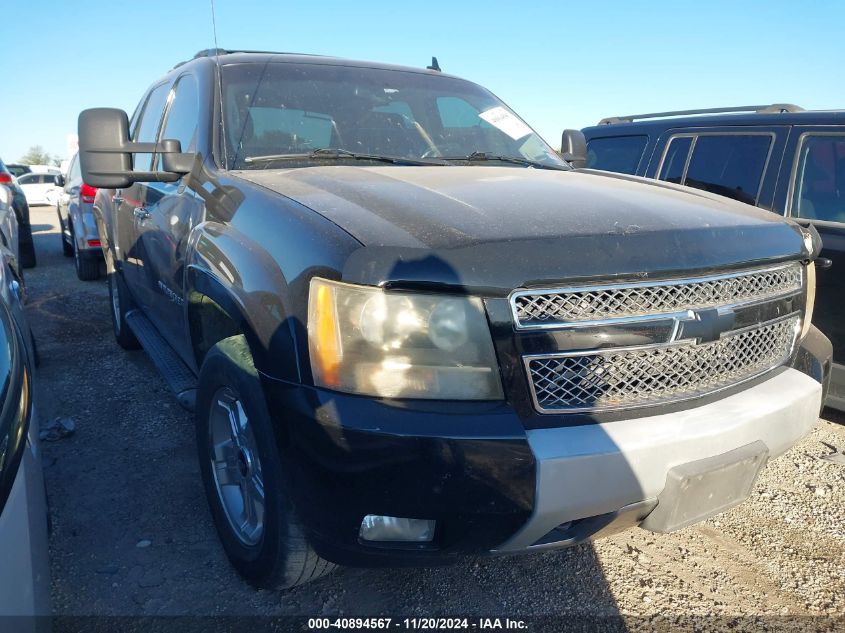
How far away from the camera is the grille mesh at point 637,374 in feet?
5.67

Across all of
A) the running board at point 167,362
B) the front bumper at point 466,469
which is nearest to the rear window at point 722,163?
the front bumper at point 466,469

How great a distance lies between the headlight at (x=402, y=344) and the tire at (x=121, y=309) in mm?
3178

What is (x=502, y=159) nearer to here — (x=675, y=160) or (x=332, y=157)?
(x=332, y=157)

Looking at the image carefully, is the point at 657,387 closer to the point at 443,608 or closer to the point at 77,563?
the point at 443,608

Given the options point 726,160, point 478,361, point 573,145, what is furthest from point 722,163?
point 478,361

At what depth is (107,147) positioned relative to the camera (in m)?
2.54

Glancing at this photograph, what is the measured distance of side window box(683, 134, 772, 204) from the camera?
13.8ft

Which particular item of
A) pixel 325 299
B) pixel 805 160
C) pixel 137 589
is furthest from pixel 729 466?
pixel 805 160

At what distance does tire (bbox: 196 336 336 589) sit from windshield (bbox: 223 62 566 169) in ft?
3.20

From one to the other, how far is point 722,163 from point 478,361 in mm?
3571

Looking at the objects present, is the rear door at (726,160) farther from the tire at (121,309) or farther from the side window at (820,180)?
the tire at (121,309)

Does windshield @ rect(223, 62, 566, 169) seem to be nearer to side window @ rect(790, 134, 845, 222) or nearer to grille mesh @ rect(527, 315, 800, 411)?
grille mesh @ rect(527, 315, 800, 411)

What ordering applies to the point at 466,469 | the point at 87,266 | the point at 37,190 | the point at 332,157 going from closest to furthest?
the point at 466,469 < the point at 332,157 < the point at 87,266 < the point at 37,190

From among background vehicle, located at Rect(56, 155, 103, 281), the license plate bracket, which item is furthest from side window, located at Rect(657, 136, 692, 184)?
background vehicle, located at Rect(56, 155, 103, 281)
